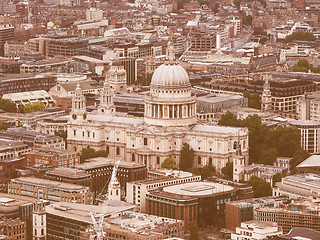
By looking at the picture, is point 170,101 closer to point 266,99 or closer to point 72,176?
point 72,176

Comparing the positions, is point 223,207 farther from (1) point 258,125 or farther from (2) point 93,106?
(2) point 93,106

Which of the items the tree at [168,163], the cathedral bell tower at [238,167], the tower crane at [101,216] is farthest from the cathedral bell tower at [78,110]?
the tower crane at [101,216]

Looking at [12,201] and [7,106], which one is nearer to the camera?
[12,201]

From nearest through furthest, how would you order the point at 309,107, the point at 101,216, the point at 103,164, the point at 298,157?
1. the point at 101,216
2. the point at 103,164
3. the point at 298,157
4. the point at 309,107

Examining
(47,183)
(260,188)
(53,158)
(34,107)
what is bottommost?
(260,188)

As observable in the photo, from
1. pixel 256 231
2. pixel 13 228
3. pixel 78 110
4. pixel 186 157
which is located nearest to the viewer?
pixel 256 231

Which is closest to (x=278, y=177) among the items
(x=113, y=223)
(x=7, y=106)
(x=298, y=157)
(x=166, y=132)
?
(x=298, y=157)

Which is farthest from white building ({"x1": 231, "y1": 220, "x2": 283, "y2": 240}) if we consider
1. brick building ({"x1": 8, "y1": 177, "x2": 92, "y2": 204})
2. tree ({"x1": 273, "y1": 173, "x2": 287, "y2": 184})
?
tree ({"x1": 273, "y1": 173, "x2": 287, "y2": 184})
